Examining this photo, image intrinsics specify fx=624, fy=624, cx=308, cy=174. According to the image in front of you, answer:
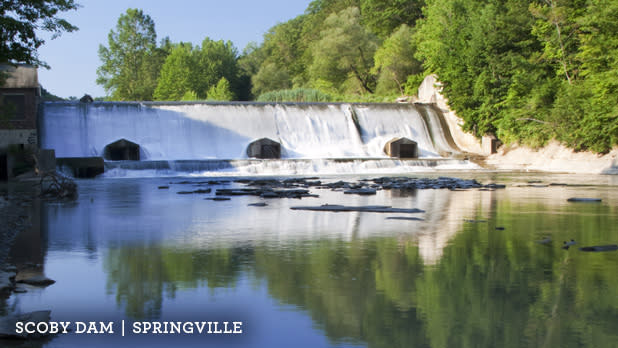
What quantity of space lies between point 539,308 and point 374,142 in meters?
28.9

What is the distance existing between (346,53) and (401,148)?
27.0m

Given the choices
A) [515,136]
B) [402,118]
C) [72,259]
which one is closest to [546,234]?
[72,259]

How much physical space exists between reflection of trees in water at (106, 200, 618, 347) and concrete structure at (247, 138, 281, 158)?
920 inches

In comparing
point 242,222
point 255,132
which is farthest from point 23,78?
point 242,222

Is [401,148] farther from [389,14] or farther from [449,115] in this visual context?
[389,14]

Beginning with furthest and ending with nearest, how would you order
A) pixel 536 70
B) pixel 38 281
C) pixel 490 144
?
pixel 490 144 → pixel 536 70 → pixel 38 281

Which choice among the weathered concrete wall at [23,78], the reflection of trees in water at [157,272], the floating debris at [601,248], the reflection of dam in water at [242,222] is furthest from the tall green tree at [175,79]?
the floating debris at [601,248]

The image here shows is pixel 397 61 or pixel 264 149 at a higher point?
pixel 397 61

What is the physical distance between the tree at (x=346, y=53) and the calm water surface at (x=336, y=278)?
48.7 metres

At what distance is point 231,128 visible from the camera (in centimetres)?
3184

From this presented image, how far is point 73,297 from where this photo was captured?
4.73 m

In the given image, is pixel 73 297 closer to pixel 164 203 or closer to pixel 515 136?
pixel 164 203

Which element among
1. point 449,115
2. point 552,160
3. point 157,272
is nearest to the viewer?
point 157,272

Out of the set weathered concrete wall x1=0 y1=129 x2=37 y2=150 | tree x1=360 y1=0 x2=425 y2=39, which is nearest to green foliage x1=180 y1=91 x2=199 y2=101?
tree x1=360 y1=0 x2=425 y2=39
